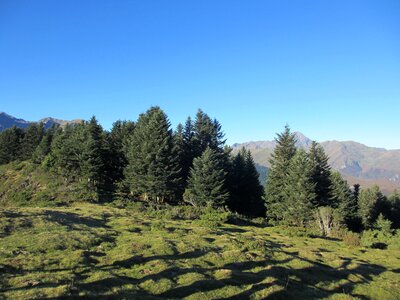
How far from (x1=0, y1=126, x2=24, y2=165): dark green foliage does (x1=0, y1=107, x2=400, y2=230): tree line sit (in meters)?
26.2

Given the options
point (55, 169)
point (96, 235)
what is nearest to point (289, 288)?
point (96, 235)

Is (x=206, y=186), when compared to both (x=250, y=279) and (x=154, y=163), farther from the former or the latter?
(x=250, y=279)

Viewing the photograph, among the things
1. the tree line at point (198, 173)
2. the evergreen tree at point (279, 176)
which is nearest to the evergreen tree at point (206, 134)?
the tree line at point (198, 173)

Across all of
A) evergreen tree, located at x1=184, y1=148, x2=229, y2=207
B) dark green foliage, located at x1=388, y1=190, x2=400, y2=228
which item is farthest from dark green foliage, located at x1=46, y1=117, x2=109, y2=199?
dark green foliage, located at x1=388, y1=190, x2=400, y2=228

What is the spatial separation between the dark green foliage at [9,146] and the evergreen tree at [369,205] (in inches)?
3869

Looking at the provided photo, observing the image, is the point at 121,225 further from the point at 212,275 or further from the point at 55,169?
the point at 55,169

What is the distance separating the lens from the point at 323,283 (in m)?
16.6

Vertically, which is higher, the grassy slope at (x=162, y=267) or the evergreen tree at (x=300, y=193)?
the evergreen tree at (x=300, y=193)

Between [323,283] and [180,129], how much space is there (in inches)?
2315

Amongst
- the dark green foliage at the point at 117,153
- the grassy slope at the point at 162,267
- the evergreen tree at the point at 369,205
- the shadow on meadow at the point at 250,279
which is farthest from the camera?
the evergreen tree at the point at 369,205

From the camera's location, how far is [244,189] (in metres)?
70.5

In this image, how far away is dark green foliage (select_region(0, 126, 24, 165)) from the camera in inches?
3784

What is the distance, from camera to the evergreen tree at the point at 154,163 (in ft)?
161

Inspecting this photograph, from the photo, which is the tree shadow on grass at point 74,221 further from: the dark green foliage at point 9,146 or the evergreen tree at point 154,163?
the dark green foliage at point 9,146
